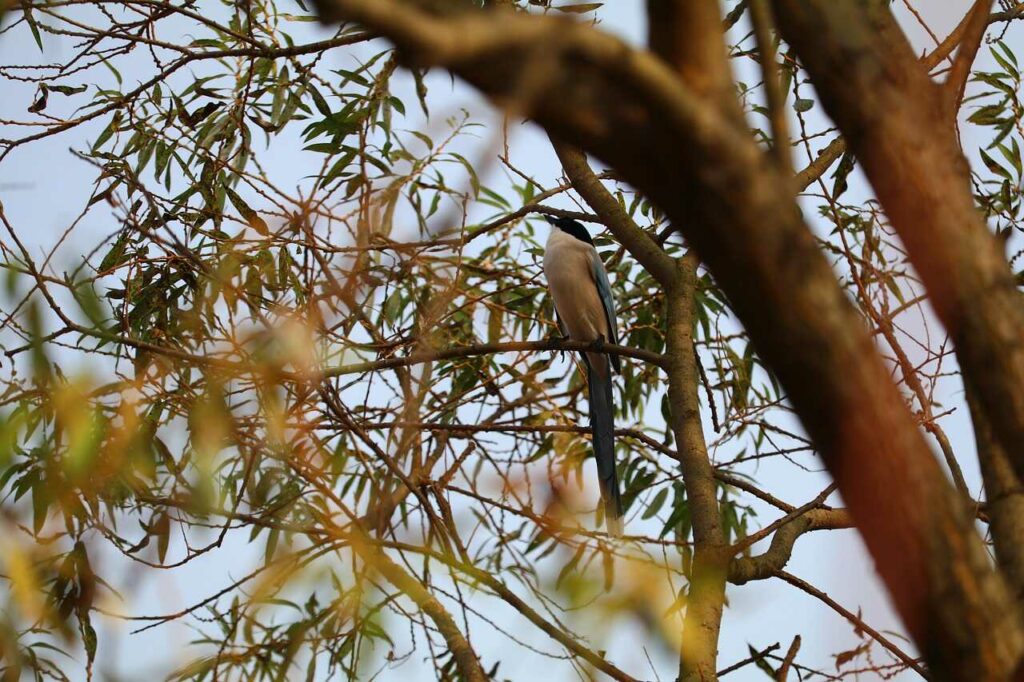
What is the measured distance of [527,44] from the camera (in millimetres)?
935

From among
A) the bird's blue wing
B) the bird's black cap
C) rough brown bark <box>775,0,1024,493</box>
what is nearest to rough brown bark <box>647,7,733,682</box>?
rough brown bark <box>775,0,1024,493</box>

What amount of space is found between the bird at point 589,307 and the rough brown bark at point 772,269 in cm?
306

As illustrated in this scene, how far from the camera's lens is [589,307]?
5039mm

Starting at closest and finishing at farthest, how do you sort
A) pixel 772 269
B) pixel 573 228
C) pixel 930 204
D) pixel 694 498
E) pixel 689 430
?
pixel 772 269, pixel 930 204, pixel 694 498, pixel 689 430, pixel 573 228

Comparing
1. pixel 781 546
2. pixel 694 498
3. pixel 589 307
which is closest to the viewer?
pixel 781 546

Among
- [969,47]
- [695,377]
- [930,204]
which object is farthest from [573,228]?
[930,204]

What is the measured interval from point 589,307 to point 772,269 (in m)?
3.99

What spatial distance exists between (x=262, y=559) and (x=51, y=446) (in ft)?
2.14

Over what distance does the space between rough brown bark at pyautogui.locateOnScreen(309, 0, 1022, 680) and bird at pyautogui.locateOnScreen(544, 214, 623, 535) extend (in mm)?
3063

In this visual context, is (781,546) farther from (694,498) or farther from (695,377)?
(695,377)

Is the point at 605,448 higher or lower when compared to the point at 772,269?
higher

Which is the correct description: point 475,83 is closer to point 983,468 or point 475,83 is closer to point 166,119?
point 983,468

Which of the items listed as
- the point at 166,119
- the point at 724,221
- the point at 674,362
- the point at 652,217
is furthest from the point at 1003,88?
the point at 724,221

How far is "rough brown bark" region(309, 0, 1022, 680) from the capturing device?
936mm
